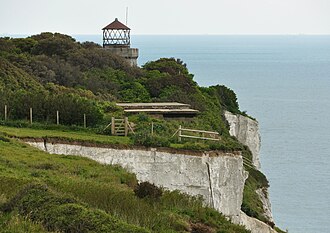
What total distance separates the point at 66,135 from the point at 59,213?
15.1 metres

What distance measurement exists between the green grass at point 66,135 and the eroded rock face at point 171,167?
46 centimetres

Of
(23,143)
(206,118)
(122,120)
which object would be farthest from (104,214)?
(206,118)

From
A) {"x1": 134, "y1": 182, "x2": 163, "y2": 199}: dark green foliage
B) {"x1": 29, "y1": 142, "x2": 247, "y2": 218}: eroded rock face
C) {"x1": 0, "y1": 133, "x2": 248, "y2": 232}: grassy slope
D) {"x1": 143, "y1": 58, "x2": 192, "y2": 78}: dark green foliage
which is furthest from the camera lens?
{"x1": 143, "y1": 58, "x2": 192, "y2": 78}: dark green foliage

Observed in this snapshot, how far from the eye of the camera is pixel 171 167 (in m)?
28.2

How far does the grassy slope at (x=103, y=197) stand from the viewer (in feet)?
52.8

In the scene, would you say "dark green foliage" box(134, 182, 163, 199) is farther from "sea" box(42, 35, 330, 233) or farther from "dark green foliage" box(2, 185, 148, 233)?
"sea" box(42, 35, 330, 233)

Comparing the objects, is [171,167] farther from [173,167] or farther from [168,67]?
[168,67]

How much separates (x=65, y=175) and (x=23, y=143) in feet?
19.5

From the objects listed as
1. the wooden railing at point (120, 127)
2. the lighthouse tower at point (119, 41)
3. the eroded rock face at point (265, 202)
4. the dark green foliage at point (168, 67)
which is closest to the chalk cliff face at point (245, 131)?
the dark green foliage at point (168, 67)

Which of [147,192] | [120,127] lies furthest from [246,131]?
[147,192]

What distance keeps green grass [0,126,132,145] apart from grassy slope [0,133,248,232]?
15.2 feet

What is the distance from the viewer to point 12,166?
71.3ft

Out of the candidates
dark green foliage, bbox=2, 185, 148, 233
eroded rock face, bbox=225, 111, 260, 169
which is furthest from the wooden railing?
eroded rock face, bbox=225, 111, 260, 169

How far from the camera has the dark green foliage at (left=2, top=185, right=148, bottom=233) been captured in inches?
555
